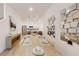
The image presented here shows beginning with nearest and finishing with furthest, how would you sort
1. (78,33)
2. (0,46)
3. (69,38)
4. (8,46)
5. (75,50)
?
(78,33)
(75,50)
(69,38)
(0,46)
(8,46)

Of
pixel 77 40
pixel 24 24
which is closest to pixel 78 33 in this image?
pixel 77 40

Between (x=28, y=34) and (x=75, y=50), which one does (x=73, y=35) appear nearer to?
(x=75, y=50)

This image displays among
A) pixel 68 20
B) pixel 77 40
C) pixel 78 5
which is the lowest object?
pixel 77 40

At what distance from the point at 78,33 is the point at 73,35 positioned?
19 centimetres

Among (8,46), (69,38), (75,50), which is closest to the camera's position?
(75,50)

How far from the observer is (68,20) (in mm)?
2312

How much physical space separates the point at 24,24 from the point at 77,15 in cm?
550

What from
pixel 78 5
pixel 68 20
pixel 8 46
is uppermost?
pixel 78 5

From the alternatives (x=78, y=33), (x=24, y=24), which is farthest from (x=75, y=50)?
(x=24, y=24)

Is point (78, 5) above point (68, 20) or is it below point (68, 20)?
above

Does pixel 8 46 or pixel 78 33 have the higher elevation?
pixel 78 33

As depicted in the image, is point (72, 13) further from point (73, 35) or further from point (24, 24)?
point (24, 24)

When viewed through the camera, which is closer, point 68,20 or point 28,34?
point 68,20

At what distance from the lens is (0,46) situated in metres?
2.98
